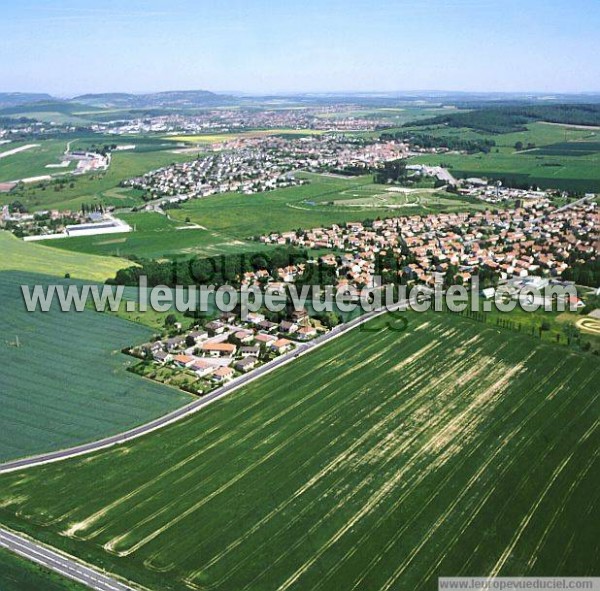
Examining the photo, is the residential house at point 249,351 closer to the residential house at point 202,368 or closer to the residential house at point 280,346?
the residential house at point 280,346

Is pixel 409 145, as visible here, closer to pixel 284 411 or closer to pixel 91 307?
pixel 91 307

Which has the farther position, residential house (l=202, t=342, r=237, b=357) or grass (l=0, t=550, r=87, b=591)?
residential house (l=202, t=342, r=237, b=357)

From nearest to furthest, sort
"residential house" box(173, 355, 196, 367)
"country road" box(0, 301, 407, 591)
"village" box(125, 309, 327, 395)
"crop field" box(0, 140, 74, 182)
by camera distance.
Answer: "country road" box(0, 301, 407, 591), "village" box(125, 309, 327, 395), "residential house" box(173, 355, 196, 367), "crop field" box(0, 140, 74, 182)

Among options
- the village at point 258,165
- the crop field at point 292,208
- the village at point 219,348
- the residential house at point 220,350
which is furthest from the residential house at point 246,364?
the village at point 258,165

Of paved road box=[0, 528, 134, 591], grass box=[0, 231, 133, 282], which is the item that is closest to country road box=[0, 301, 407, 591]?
paved road box=[0, 528, 134, 591]

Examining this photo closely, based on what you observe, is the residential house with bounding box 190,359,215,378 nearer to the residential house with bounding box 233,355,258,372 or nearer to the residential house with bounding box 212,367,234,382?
the residential house with bounding box 212,367,234,382
